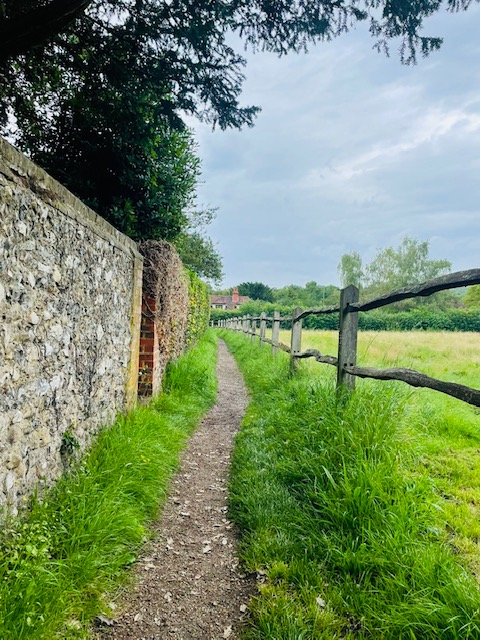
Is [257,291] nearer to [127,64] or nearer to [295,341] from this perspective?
[295,341]

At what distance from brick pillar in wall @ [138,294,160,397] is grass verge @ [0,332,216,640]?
131 centimetres

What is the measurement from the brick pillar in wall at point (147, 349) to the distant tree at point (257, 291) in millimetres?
74026

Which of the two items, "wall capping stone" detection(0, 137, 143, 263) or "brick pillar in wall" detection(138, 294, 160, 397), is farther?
"brick pillar in wall" detection(138, 294, 160, 397)

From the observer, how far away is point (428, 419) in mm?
3717

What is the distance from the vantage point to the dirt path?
2.03m

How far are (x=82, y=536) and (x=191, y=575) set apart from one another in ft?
2.46

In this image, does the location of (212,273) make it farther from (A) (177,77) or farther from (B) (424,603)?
(B) (424,603)

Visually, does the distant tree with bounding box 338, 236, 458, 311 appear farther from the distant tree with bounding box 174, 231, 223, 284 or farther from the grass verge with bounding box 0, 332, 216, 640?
the grass verge with bounding box 0, 332, 216, 640

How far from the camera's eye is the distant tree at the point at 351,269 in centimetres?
5925

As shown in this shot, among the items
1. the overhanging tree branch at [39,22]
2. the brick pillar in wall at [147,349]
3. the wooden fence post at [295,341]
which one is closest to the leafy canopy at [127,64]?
the overhanging tree branch at [39,22]

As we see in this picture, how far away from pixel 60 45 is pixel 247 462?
491 centimetres

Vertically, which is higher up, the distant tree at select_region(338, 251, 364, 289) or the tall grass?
the distant tree at select_region(338, 251, 364, 289)

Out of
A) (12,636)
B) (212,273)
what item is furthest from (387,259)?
(12,636)

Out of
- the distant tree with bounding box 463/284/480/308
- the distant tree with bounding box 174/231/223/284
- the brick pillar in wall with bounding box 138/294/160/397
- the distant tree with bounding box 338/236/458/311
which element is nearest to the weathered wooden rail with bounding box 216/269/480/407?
the brick pillar in wall with bounding box 138/294/160/397
